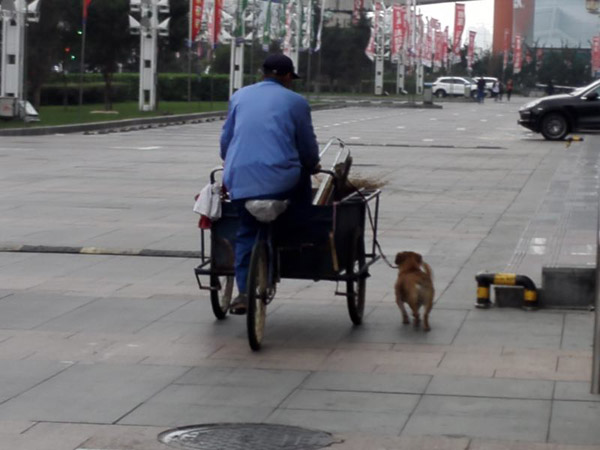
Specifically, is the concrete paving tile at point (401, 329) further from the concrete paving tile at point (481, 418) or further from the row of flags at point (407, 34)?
the row of flags at point (407, 34)

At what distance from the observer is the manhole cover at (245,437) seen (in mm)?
6164

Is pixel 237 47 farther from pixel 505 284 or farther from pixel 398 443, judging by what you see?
pixel 398 443

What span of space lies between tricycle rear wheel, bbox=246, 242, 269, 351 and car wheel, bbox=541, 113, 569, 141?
26.7m

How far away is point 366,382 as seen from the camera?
743cm

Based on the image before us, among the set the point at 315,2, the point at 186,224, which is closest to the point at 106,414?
the point at 186,224

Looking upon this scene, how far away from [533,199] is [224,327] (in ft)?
33.2

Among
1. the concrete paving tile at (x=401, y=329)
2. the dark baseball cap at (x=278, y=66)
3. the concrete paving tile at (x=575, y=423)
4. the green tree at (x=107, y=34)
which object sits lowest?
the concrete paving tile at (x=401, y=329)

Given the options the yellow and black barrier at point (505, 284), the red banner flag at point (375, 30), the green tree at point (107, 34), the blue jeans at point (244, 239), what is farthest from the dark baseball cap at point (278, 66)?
the red banner flag at point (375, 30)

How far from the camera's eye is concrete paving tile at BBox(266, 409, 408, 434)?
6430mm

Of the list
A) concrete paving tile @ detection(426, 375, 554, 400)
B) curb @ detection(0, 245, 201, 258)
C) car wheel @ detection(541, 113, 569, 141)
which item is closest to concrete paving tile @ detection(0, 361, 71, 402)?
concrete paving tile @ detection(426, 375, 554, 400)

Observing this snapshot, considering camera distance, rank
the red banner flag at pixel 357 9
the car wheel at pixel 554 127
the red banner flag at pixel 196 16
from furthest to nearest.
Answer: the red banner flag at pixel 357 9
the red banner flag at pixel 196 16
the car wheel at pixel 554 127

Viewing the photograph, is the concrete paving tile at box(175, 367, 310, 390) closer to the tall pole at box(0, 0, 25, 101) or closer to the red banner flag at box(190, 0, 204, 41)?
the tall pole at box(0, 0, 25, 101)

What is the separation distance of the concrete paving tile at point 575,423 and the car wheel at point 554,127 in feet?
91.1

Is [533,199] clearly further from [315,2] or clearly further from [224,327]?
[315,2]
